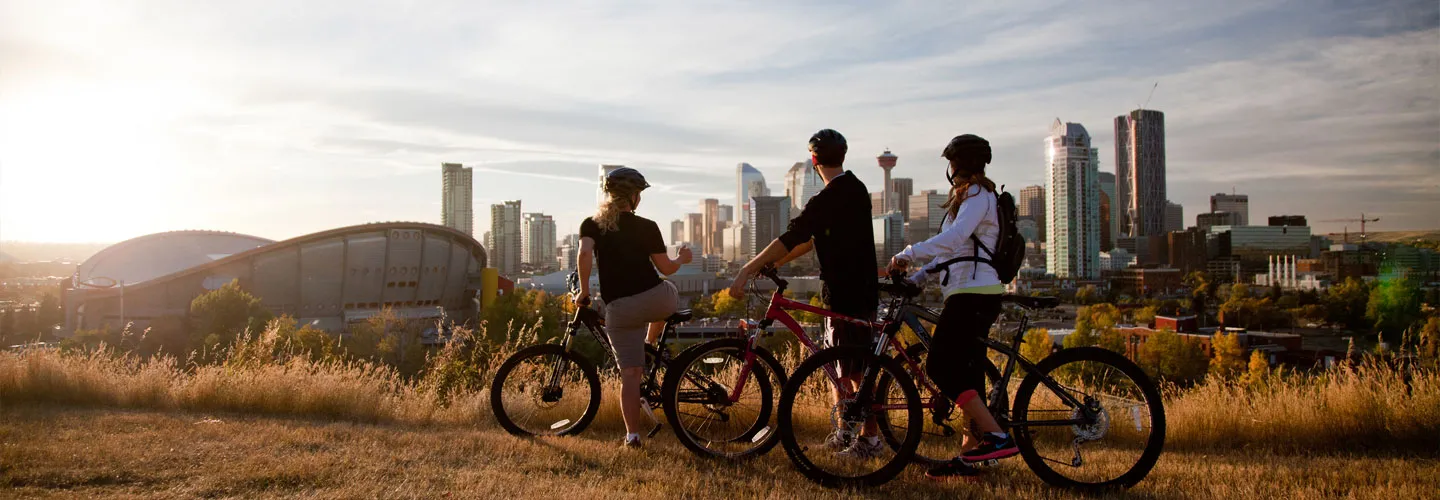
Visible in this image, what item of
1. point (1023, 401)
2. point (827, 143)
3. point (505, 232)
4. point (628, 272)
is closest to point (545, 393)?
point (628, 272)

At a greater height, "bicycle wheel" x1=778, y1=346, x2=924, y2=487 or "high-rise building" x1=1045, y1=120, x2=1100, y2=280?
"high-rise building" x1=1045, y1=120, x2=1100, y2=280

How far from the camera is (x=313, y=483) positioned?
5.07m

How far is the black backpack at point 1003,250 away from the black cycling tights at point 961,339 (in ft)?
0.56

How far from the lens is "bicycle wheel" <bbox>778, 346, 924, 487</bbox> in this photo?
4.97 metres

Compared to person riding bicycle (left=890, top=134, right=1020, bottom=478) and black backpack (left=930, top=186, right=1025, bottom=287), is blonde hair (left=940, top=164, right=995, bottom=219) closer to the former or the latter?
person riding bicycle (left=890, top=134, right=1020, bottom=478)

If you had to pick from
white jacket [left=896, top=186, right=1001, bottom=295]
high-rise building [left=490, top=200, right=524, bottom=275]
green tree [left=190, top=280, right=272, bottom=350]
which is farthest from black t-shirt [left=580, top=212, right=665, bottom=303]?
high-rise building [left=490, top=200, right=524, bottom=275]

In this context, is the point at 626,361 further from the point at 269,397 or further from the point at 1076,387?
the point at 269,397

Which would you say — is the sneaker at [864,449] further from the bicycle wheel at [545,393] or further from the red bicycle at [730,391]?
the bicycle wheel at [545,393]

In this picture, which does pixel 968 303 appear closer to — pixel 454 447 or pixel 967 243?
pixel 967 243

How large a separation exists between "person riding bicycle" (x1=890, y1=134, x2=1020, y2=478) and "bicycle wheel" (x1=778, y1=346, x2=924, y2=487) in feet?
0.82

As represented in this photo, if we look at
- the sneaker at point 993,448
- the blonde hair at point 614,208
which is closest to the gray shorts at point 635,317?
the blonde hair at point 614,208

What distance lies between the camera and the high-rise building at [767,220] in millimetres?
149375

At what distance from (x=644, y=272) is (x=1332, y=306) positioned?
187 ft

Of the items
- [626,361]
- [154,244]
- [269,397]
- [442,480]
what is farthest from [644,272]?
[154,244]
